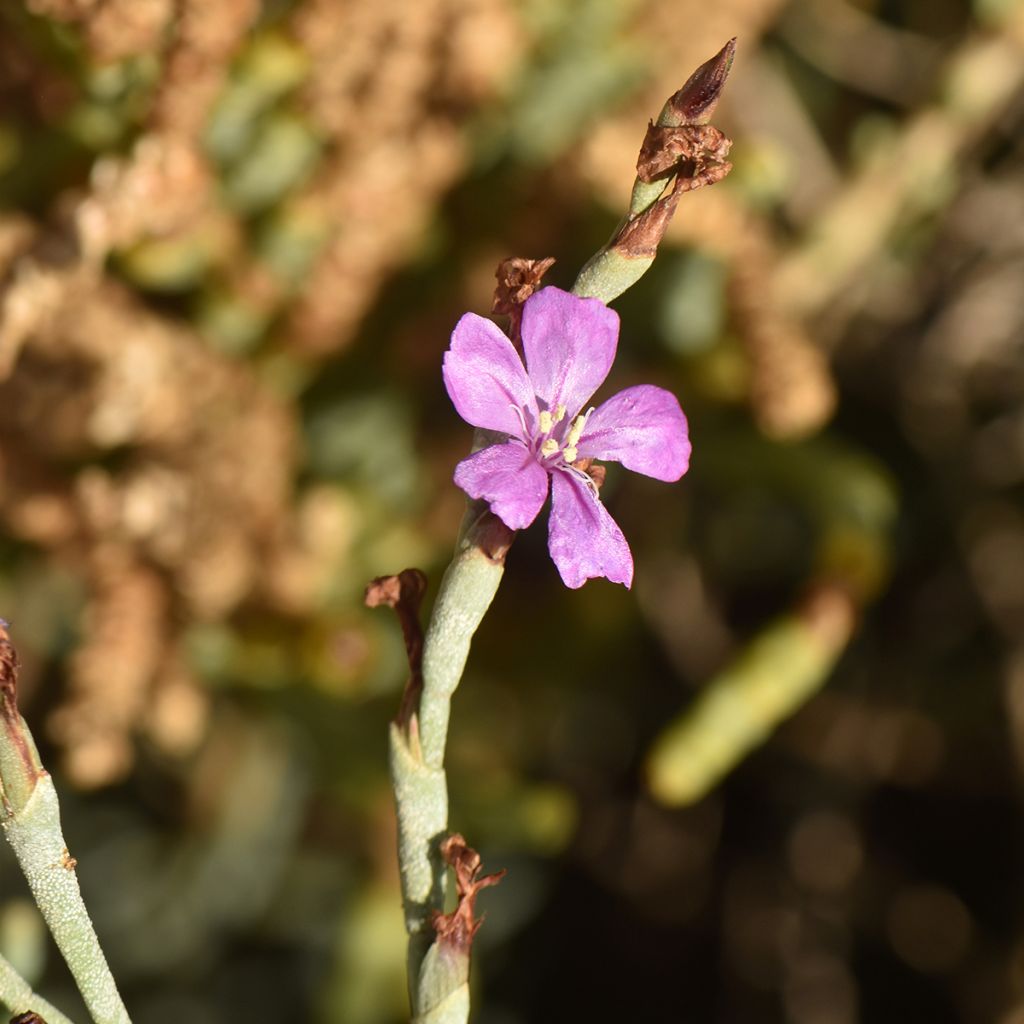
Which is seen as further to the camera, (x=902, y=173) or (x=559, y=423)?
(x=902, y=173)

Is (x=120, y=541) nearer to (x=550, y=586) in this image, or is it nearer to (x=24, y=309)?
(x=24, y=309)

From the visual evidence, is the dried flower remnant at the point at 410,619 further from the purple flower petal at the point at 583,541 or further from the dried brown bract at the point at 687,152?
the dried brown bract at the point at 687,152

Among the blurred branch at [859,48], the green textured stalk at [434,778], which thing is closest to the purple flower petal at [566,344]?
the green textured stalk at [434,778]

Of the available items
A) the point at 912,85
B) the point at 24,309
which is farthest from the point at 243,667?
the point at 912,85

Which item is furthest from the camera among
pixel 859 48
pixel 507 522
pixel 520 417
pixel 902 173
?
pixel 859 48

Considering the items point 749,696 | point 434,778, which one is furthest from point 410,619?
point 749,696

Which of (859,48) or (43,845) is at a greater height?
(859,48)

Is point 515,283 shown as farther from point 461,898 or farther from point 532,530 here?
point 532,530
